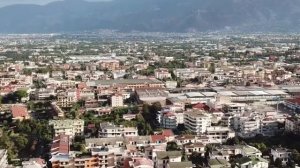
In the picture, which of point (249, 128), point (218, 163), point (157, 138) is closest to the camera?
point (218, 163)

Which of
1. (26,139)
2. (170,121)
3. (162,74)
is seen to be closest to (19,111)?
(26,139)

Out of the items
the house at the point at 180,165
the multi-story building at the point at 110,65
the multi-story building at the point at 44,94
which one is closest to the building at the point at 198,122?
the house at the point at 180,165

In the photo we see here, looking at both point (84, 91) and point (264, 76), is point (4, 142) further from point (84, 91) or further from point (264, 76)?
point (264, 76)

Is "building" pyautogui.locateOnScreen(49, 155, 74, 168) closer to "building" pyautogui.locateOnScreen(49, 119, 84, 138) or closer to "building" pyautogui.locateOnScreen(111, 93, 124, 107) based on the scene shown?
"building" pyautogui.locateOnScreen(49, 119, 84, 138)

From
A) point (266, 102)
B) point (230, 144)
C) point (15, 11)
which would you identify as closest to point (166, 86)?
point (266, 102)

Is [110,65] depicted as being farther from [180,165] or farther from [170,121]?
[180,165]
